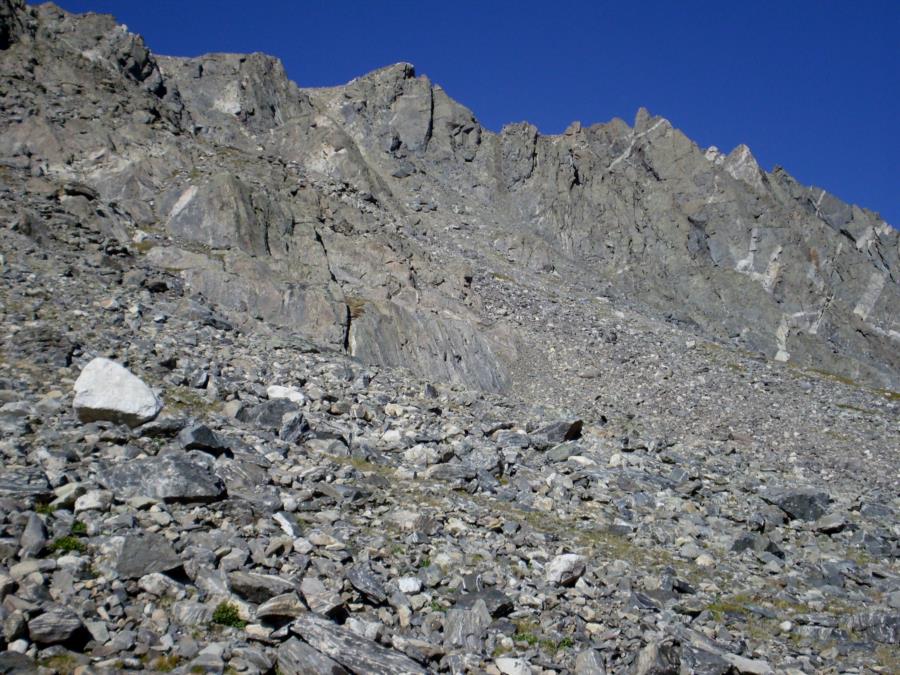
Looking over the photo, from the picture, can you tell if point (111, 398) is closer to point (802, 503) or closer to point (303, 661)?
point (303, 661)

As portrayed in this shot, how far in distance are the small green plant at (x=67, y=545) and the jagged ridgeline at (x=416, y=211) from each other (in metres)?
20.4

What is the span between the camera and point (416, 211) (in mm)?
75438

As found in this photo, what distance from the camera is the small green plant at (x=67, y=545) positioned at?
30.8ft

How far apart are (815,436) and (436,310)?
22481 mm

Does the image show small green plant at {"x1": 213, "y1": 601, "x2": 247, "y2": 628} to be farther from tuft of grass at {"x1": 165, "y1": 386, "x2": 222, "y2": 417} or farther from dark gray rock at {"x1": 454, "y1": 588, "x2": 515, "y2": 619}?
tuft of grass at {"x1": 165, "y1": 386, "x2": 222, "y2": 417}

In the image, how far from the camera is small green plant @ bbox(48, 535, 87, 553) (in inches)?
369

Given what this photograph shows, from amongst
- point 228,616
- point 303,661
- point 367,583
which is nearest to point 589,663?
point 367,583

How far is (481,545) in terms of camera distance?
13172mm

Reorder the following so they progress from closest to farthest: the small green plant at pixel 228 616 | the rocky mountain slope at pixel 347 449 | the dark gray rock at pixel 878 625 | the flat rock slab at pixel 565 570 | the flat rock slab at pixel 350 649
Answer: the flat rock slab at pixel 350 649 → the small green plant at pixel 228 616 → the rocky mountain slope at pixel 347 449 → the flat rock slab at pixel 565 570 → the dark gray rock at pixel 878 625

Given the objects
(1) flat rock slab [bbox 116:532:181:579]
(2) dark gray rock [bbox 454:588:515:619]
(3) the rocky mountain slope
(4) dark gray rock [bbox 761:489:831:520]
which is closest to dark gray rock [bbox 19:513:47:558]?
(3) the rocky mountain slope

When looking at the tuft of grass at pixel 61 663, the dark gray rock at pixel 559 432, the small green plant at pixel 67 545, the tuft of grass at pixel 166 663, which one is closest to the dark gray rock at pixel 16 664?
the tuft of grass at pixel 61 663

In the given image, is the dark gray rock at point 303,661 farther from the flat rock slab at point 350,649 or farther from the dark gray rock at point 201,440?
the dark gray rock at point 201,440

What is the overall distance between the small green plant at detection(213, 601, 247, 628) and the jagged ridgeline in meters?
21.2

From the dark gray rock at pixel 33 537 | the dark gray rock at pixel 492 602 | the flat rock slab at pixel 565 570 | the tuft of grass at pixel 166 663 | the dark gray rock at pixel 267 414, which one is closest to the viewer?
the tuft of grass at pixel 166 663
